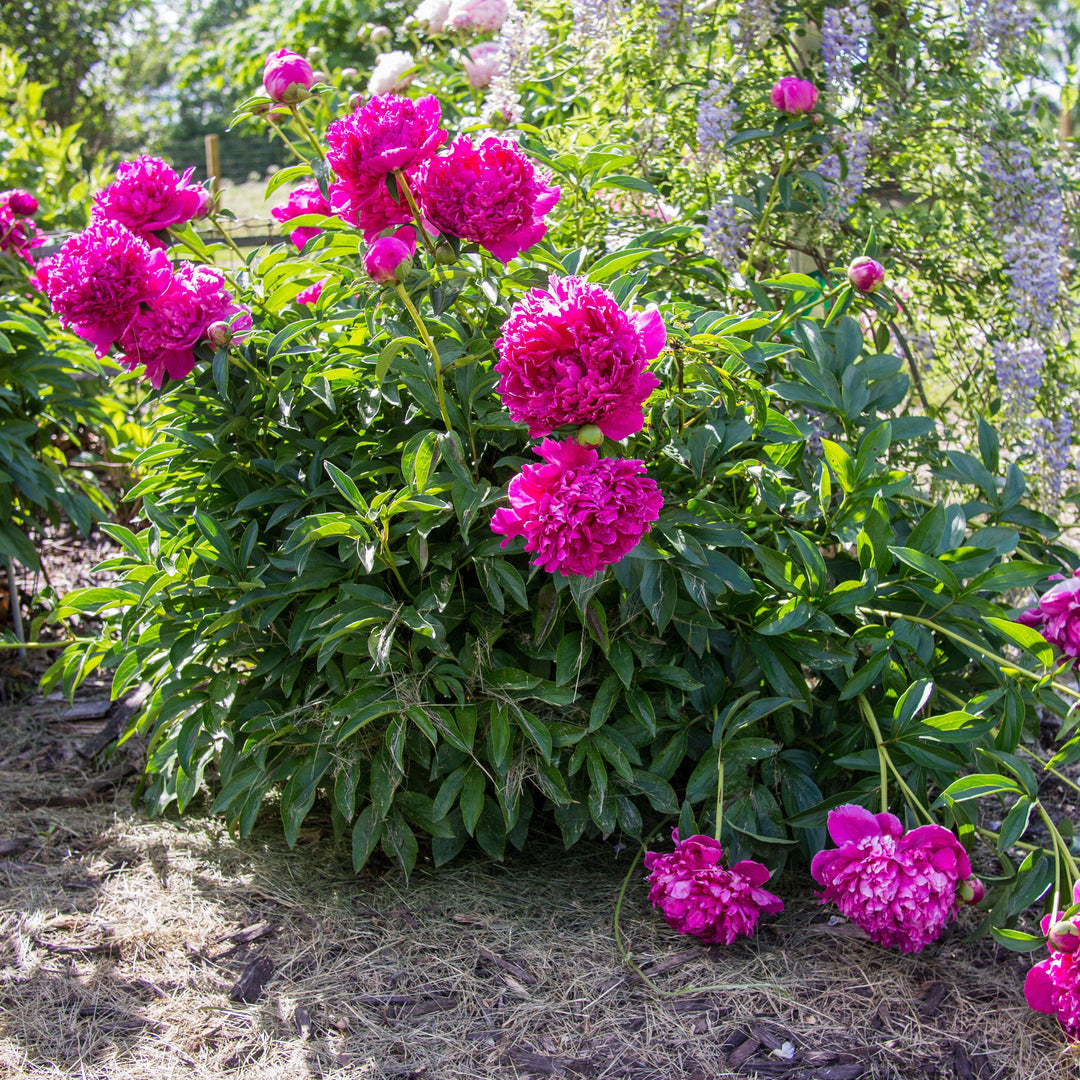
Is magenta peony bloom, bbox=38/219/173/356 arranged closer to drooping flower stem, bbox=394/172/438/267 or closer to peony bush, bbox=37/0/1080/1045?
peony bush, bbox=37/0/1080/1045

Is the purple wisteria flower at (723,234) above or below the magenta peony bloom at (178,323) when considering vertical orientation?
above

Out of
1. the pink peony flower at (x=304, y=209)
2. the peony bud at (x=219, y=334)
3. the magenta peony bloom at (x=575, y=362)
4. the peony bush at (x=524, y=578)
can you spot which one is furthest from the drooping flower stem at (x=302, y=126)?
the magenta peony bloom at (x=575, y=362)

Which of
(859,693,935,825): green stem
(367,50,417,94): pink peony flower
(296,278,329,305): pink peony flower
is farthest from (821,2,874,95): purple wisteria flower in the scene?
(859,693,935,825): green stem

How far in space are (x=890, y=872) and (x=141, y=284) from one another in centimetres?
136

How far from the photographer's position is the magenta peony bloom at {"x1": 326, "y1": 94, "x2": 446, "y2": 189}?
48.3 inches

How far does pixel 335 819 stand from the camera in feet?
5.46

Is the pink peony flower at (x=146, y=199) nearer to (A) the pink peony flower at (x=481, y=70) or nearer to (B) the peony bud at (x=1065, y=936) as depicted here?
(A) the pink peony flower at (x=481, y=70)

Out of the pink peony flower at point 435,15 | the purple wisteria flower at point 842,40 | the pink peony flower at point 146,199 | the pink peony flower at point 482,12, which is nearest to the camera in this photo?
the pink peony flower at point 146,199

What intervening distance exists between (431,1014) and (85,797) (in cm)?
105

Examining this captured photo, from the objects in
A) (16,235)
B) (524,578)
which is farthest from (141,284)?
(16,235)

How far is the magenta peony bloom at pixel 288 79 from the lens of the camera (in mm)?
1394

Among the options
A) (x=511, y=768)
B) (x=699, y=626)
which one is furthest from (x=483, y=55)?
(x=511, y=768)

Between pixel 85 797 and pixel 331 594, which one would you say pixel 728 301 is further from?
pixel 85 797

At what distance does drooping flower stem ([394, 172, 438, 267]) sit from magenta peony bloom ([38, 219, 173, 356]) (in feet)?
1.50
